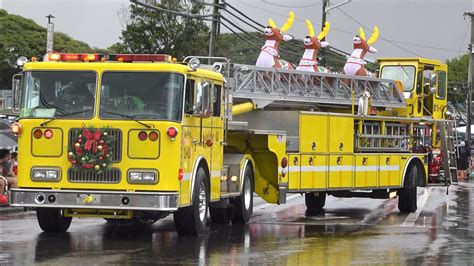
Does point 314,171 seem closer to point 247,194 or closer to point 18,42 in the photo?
point 247,194

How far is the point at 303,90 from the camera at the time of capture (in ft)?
63.2

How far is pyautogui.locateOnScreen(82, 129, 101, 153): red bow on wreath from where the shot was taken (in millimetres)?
12688

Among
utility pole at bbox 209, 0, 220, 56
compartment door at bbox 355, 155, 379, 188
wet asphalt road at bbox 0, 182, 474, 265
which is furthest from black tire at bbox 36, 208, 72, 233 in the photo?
utility pole at bbox 209, 0, 220, 56

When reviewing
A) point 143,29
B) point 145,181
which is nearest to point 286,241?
point 145,181

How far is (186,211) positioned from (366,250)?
8.86ft

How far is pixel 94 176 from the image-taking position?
42.0 ft

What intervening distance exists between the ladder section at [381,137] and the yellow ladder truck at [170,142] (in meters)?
0.06

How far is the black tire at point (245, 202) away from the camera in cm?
1607

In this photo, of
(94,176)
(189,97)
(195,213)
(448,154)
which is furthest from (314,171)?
(94,176)

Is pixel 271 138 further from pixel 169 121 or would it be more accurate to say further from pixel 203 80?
pixel 169 121

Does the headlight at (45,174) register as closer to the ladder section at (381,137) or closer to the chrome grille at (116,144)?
the chrome grille at (116,144)

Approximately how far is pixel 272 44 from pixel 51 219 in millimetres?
7724

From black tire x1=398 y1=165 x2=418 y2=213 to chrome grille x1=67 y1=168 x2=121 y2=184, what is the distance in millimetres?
8955

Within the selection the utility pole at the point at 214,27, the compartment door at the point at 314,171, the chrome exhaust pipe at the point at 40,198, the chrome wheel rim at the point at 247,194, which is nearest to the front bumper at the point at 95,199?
the chrome exhaust pipe at the point at 40,198
